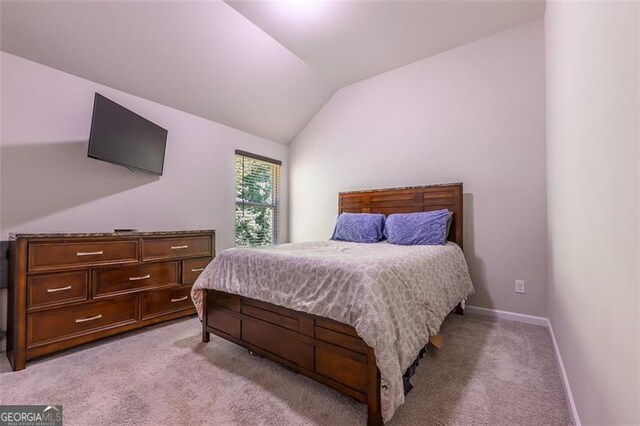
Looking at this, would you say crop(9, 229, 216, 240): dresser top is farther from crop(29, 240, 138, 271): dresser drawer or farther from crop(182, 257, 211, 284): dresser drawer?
crop(182, 257, 211, 284): dresser drawer

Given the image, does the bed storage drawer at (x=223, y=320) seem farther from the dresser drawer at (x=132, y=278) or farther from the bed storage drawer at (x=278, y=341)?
the dresser drawer at (x=132, y=278)

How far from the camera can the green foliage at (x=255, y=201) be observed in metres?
3.94

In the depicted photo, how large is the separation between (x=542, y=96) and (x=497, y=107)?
358 millimetres

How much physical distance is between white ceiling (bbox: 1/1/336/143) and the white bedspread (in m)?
2.00

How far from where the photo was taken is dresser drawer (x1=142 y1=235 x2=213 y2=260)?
2473mm

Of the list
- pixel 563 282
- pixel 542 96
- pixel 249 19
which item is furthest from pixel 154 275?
pixel 542 96

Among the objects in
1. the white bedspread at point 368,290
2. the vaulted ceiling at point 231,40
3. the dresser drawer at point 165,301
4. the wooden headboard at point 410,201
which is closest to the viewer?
the white bedspread at point 368,290

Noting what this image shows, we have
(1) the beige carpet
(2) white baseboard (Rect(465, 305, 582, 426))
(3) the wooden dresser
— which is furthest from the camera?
(3) the wooden dresser

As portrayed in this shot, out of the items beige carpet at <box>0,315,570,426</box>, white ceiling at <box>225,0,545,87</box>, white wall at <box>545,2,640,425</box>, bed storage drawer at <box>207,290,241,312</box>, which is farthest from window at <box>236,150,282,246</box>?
white wall at <box>545,2,640,425</box>

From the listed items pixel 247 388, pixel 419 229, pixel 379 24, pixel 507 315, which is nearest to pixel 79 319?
pixel 247 388

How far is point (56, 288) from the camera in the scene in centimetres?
197

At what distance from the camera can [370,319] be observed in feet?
4.14

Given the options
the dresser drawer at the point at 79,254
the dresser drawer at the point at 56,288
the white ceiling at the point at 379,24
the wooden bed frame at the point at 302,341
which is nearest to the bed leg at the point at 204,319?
the wooden bed frame at the point at 302,341

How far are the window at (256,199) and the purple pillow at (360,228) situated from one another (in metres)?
1.39
